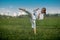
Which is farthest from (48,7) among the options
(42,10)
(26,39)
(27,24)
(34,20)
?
(26,39)

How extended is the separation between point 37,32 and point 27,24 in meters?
0.24

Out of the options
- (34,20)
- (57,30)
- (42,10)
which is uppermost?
(42,10)

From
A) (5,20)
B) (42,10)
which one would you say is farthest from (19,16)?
(42,10)

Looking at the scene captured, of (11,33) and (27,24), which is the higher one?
(27,24)

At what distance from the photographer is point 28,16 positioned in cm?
238

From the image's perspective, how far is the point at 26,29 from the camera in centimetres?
242

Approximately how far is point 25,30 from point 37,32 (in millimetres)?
227

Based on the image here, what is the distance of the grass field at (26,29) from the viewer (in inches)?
93.4

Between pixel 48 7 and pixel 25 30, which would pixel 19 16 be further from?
pixel 48 7

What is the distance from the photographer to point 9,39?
238 cm

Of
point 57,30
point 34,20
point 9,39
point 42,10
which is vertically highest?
point 42,10

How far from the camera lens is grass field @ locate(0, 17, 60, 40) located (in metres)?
2.37

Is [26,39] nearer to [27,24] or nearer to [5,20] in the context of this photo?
[27,24]

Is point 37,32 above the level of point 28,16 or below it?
below
